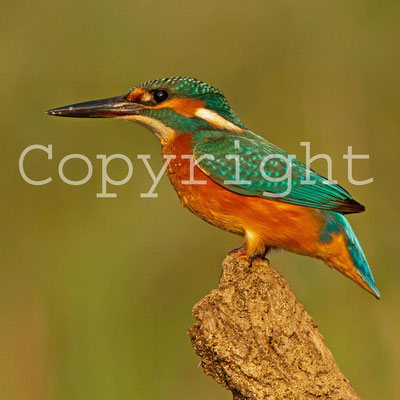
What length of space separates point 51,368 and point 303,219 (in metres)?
1.77

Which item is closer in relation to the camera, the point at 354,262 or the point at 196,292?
the point at 354,262

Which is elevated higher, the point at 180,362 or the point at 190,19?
the point at 190,19

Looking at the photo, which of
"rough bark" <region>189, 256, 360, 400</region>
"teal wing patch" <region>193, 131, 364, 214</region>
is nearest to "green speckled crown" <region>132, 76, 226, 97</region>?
"teal wing patch" <region>193, 131, 364, 214</region>

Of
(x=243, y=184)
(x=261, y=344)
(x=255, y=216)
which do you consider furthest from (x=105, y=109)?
(x=261, y=344)

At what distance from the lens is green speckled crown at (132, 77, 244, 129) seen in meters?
3.89

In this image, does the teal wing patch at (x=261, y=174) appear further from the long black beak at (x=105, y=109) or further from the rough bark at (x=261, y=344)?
the rough bark at (x=261, y=344)

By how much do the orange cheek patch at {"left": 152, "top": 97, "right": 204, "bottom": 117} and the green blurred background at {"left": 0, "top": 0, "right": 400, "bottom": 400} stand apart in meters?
1.26

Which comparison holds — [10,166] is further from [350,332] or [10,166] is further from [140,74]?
[350,332]

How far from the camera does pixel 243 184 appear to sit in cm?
365

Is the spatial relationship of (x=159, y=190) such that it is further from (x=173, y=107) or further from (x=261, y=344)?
(x=261, y=344)

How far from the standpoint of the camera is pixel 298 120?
530 cm

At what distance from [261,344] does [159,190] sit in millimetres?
2605

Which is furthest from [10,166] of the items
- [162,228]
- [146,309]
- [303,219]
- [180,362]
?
[303,219]

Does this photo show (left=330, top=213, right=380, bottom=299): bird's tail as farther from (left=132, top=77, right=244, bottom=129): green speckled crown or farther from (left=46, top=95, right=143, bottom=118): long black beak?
(left=46, top=95, right=143, bottom=118): long black beak
